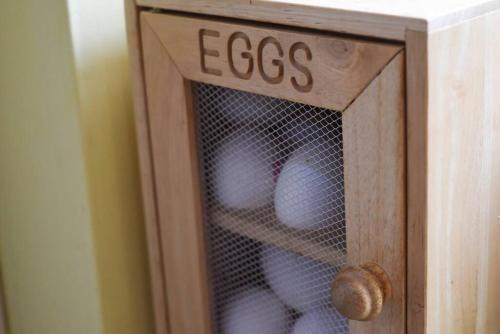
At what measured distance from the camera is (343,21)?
0.64 meters

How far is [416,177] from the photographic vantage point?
64cm

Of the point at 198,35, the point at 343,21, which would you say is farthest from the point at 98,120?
the point at 343,21

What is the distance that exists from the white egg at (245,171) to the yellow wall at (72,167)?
0.15 metres

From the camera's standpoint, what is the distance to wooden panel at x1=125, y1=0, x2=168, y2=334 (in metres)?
0.80

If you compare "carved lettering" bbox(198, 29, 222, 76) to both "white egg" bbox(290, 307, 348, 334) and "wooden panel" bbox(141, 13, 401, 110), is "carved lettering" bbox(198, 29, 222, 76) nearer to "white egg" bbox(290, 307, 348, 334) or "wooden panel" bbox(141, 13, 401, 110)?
"wooden panel" bbox(141, 13, 401, 110)

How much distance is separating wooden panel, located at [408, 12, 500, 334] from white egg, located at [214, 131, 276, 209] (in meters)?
0.16

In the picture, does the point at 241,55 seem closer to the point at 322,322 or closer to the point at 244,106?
the point at 244,106

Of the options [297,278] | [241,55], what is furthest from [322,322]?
[241,55]

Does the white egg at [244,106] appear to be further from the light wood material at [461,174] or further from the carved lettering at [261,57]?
the light wood material at [461,174]

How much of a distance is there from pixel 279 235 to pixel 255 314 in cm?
10

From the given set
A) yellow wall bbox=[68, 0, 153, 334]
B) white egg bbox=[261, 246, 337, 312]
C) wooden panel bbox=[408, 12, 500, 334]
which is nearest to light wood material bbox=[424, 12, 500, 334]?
wooden panel bbox=[408, 12, 500, 334]

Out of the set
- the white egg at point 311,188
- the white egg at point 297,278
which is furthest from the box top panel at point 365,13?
the white egg at point 297,278

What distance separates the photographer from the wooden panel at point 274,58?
0.65m

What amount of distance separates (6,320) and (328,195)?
1.85 feet
